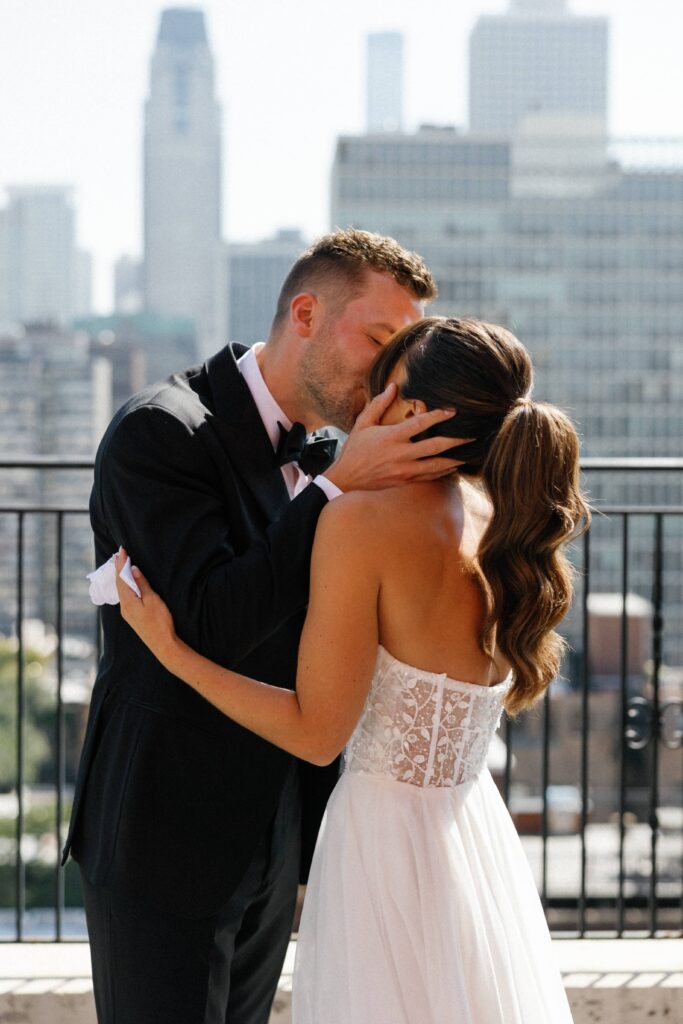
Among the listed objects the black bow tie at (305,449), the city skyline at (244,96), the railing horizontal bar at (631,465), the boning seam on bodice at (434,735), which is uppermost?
the city skyline at (244,96)

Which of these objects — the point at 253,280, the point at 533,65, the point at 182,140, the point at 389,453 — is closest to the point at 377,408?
the point at 389,453

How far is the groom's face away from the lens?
208 cm

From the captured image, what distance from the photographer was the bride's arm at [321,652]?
1.72m

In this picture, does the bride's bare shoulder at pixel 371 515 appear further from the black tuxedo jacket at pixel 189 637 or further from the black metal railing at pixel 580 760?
the black metal railing at pixel 580 760

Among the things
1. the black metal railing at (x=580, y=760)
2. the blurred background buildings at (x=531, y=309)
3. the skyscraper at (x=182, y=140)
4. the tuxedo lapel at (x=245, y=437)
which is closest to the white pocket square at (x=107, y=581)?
the tuxedo lapel at (x=245, y=437)

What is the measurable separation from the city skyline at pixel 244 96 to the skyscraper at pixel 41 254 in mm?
2224

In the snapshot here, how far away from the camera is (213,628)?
1.76 meters

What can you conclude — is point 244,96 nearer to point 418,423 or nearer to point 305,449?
point 305,449

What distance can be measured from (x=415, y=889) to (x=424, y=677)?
31 cm

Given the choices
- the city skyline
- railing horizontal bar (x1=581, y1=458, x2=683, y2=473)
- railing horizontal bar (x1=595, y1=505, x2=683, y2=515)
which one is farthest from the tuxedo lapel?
the city skyline

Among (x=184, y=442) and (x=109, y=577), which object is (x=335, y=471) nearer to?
(x=184, y=442)

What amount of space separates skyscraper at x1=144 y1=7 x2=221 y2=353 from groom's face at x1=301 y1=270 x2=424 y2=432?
152 meters

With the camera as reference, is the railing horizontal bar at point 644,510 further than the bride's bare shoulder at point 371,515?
Yes

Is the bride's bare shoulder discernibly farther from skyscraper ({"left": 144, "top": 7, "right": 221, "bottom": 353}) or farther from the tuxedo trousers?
skyscraper ({"left": 144, "top": 7, "right": 221, "bottom": 353})
